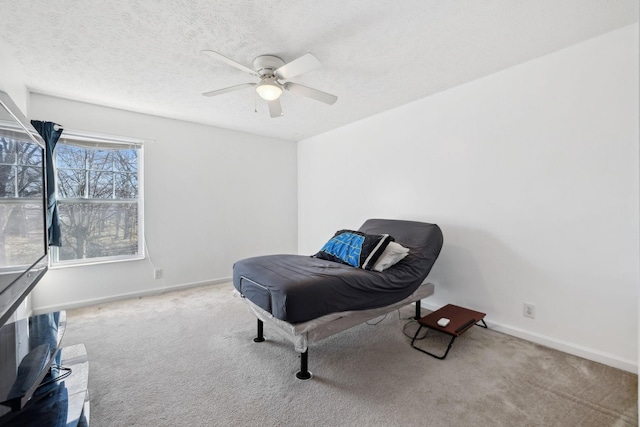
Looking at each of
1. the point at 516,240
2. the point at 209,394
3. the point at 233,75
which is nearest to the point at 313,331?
the point at 209,394

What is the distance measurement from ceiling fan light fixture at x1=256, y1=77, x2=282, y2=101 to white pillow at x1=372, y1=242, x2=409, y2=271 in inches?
66.7

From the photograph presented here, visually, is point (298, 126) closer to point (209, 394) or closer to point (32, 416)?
point (209, 394)

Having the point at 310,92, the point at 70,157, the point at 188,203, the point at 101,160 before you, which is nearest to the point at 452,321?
the point at 310,92

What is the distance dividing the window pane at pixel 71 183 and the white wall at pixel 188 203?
1.74ft

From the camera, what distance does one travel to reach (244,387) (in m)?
1.82

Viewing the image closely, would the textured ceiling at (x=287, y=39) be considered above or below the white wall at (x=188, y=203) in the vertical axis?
above

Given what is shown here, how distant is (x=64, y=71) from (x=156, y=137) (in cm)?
123

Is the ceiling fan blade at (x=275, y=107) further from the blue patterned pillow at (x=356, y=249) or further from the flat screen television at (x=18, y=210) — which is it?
the flat screen television at (x=18, y=210)

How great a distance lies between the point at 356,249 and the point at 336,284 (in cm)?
68

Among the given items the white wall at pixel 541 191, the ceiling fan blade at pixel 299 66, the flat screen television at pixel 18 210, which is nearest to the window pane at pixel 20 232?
the flat screen television at pixel 18 210

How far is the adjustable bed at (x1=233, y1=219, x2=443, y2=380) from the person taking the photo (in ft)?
6.23

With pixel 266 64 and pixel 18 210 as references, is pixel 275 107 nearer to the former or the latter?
pixel 266 64

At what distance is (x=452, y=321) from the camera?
2.37 meters

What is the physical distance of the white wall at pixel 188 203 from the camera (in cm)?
322
